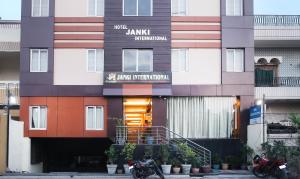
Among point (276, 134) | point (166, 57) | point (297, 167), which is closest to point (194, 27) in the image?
point (166, 57)

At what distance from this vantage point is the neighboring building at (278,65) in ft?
94.7

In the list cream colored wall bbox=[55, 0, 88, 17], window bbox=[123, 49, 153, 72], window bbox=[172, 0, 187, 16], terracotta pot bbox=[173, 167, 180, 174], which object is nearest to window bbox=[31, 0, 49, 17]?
cream colored wall bbox=[55, 0, 88, 17]

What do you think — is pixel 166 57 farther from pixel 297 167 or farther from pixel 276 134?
pixel 297 167

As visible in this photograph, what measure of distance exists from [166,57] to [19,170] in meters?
8.63

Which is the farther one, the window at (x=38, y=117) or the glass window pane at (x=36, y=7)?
the glass window pane at (x=36, y=7)

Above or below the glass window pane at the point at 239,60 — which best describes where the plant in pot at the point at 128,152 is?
below

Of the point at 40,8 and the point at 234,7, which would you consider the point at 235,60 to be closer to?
the point at 234,7

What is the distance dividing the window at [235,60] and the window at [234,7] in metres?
1.85

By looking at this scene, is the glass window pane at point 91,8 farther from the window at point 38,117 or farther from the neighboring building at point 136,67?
the window at point 38,117

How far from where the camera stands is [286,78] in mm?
30203

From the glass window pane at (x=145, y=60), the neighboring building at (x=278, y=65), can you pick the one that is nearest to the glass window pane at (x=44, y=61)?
the glass window pane at (x=145, y=60)

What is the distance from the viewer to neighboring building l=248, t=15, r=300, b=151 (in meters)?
28.9

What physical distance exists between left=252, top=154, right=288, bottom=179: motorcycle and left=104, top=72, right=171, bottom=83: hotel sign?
627cm

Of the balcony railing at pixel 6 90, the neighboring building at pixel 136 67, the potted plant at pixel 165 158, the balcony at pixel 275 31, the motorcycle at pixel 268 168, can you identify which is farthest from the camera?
the balcony at pixel 275 31
